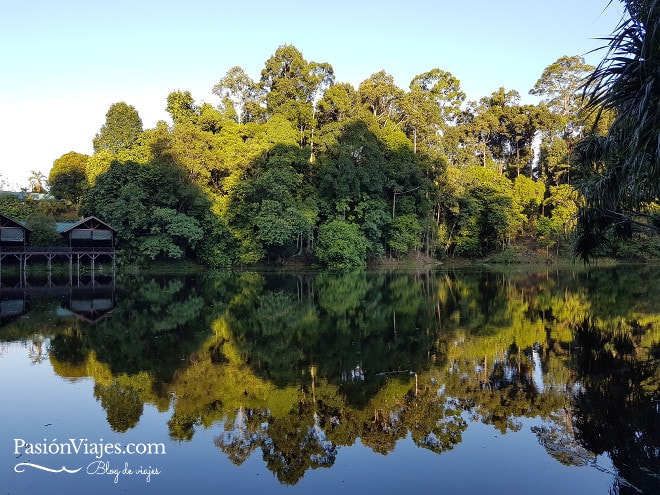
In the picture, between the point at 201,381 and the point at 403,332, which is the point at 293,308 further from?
the point at 201,381

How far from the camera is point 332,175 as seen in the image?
145ft

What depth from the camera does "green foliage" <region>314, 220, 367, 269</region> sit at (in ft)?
139

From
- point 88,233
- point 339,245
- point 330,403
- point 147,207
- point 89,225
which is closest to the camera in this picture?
point 330,403

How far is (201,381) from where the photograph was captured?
32.6 feet

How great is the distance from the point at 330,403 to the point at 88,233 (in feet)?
110

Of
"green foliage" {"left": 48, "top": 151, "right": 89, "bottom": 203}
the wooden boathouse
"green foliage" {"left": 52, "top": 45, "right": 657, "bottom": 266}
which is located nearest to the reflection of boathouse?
the wooden boathouse

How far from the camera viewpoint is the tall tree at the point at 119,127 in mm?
52562

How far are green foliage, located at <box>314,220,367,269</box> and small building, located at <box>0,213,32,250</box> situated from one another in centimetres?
2187

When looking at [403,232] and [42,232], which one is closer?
Answer: [42,232]

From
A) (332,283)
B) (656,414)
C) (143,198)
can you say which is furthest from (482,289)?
(143,198)

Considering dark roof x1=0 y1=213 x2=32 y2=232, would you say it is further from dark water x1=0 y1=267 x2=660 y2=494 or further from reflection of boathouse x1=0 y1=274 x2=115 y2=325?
dark water x1=0 y1=267 x2=660 y2=494

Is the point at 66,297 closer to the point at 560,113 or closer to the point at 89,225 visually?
the point at 89,225

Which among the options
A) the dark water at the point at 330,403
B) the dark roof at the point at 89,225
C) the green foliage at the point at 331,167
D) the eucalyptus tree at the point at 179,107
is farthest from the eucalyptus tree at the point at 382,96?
the dark water at the point at 330,403

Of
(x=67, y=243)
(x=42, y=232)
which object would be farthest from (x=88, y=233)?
(x=42, y=232)
